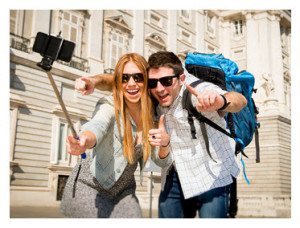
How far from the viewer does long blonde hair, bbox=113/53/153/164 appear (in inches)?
71.3

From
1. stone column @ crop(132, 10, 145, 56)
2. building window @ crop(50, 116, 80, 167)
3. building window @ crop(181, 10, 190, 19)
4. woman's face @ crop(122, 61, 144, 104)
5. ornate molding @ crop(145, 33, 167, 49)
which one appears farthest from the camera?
ornate molding @ crop(145, 33, 167, 49)

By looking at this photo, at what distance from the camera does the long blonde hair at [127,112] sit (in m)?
1.81

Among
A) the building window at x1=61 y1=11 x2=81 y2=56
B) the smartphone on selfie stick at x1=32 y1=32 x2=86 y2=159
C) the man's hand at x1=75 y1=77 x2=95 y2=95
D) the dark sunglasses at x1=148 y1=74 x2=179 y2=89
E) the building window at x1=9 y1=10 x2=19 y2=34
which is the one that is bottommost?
the man's hand at x1=75 y1=77 x2=95 y2=95

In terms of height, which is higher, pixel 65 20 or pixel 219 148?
pixel 65 20

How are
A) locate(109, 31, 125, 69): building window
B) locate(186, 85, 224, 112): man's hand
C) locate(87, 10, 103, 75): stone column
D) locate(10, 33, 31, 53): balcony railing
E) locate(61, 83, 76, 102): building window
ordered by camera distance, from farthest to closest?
locate(109, 31, 125, 69): building window → locate(87, 10, 103, 75): stone column → locate(61, 83, 76, 102): building window → locate(10, 33, 31, 53): balcony railing → locate(186, 85, 224, 112): man's hand

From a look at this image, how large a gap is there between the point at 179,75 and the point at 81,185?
843 millimetres

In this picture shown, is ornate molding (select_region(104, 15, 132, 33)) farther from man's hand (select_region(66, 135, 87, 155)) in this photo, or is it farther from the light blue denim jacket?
man's hand (select_region(66, 135, 87, 155))

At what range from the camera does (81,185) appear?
1.81 m

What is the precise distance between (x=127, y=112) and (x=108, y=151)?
0.81 feet

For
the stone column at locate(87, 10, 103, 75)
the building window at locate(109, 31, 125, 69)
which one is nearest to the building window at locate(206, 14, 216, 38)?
the building window at locate(109, 31, 125, 69)

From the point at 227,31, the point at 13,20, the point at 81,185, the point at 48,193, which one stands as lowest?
the point at 48,193

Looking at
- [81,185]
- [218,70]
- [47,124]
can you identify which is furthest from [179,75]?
[47,124]

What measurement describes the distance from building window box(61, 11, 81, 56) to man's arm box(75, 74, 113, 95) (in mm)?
9927

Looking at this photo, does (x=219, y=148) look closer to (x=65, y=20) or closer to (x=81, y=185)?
(x=81, y=185)
